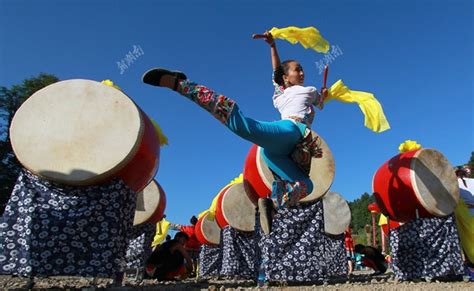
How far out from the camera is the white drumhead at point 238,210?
656 centimetres

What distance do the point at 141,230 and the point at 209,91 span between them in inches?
142

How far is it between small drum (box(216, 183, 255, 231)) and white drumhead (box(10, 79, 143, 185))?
12.4ft

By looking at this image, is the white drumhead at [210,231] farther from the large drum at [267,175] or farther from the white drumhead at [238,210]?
the large drum at [267,175]

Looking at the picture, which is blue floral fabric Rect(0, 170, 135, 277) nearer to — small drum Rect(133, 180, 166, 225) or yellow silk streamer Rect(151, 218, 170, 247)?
small drum Rect(133, 180, 166, 225)

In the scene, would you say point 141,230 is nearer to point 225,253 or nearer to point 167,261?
point 167,261

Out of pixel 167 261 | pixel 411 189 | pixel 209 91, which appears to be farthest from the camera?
pixel 167 261

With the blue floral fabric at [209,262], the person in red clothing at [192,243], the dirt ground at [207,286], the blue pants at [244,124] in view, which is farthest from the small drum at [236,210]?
the blue pants at [244,124]

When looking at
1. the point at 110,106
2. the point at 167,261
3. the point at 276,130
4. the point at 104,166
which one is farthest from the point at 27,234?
the point at 167,261

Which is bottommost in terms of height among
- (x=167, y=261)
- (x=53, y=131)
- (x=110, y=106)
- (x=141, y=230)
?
(x=167, y=261)

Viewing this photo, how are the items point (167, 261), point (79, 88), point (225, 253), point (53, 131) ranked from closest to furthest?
point (53, 131) → point (79, 88) → point (167, 261) → point (225, 253)

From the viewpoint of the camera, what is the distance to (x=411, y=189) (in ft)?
15.3

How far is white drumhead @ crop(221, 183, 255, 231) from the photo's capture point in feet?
21.5

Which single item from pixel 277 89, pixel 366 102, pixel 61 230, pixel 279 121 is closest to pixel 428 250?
pixel 366 102

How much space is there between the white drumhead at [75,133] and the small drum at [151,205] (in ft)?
7.63
